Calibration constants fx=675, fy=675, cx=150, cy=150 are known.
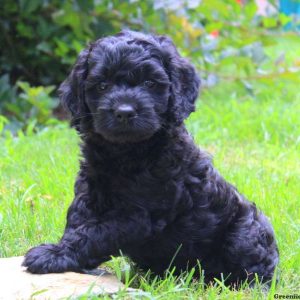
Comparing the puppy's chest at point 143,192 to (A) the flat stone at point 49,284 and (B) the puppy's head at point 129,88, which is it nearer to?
(B) the puppy's head at point 129,88

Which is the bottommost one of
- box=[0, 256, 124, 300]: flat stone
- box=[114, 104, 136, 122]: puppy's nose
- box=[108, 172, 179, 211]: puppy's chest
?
box=[0, 256, 124, 300]: flat stone

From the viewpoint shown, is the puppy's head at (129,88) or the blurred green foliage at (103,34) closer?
the puppy's head at (129,88)

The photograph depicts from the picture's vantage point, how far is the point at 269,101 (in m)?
8.21

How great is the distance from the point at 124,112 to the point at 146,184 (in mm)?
418

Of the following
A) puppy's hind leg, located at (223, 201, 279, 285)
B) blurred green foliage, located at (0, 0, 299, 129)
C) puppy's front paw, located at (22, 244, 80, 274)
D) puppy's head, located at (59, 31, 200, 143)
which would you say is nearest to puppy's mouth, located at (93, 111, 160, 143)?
puppy's head, located at (59, 31, 200, 143)

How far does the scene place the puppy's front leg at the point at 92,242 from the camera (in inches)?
137

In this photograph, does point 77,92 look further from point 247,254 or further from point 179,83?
point 247,254

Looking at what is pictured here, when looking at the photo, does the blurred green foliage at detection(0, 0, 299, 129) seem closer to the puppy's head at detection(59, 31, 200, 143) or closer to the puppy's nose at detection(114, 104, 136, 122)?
the puppy's head at detection(59, 31, 200, 143)

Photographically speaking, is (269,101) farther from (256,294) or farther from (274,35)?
(256,294)

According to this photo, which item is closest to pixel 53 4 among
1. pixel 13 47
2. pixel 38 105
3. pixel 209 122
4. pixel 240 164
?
pixel 13 47

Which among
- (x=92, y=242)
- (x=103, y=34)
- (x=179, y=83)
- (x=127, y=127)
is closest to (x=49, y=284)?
(x=92, y=242)

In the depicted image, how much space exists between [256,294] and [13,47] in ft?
21.6

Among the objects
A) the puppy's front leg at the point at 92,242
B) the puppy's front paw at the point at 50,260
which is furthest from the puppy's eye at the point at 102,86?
the puppy's front paw at the point at 50,260

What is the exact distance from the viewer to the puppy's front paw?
3455 mm
